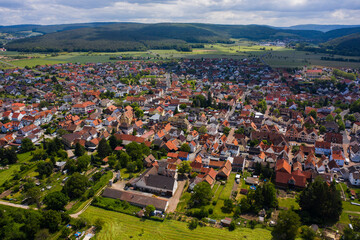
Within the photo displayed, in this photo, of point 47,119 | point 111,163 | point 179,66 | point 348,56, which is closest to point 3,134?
point 47,119

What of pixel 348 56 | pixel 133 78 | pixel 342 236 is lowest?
pixel 342 236

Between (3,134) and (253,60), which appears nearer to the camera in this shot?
(3,134)

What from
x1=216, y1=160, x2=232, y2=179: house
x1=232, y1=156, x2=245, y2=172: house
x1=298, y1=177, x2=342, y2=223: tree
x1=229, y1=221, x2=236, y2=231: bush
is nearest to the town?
x1=229, y1=221, x2=236, y2=231: bush

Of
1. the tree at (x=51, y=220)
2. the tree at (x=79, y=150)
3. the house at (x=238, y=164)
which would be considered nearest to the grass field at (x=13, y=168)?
the tree at (x=79, y=150)

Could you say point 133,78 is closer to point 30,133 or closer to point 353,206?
point 30,133

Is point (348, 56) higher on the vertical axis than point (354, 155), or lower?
higher

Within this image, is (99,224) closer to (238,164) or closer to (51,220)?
(51,220)

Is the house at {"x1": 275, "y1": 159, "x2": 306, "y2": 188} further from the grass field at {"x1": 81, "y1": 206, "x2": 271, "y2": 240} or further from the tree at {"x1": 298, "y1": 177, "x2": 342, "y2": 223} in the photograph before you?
the grass field at {"x1": 81, "y1": 206, "x2": 271, "y2": 240}
